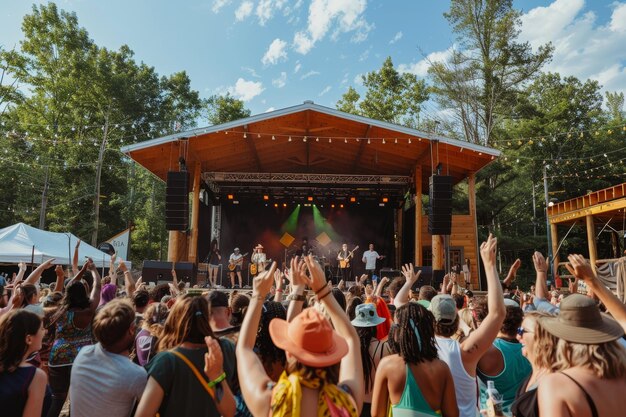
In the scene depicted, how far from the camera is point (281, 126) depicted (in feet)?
44.8

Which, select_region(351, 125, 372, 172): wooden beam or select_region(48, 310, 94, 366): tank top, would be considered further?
select_region(351, 125, 372, 172): wooden beam

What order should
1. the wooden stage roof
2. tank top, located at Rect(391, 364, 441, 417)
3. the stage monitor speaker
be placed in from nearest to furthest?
1. tank top, located at Rect(391, 364, 441, 417)
2. the stage monitor speaker
3. the wooden stage roof

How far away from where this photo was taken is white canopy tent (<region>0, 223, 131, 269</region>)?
13.0m

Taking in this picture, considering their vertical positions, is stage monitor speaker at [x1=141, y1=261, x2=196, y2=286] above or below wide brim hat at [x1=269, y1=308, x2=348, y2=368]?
below

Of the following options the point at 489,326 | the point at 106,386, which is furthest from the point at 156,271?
the point at 489,326

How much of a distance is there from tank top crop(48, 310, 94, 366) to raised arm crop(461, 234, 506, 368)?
8.53 feet

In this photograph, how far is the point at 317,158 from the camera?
55.5 feet

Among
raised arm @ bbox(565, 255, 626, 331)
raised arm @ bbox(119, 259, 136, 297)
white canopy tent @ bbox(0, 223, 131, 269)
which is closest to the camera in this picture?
raised arm @ bbox(565, 255, 626, 331)

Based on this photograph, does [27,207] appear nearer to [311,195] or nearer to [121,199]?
[121,199]

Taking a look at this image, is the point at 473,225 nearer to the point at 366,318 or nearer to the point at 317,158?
the point at 317,158

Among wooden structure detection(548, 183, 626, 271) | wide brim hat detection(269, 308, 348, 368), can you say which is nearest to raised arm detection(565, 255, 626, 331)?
wide brim hat detection(269, 308, 348, 368)

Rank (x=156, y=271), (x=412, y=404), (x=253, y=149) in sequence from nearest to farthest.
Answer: (x=412, y=404) < (x=156, y=271) < (x=253, y=149)

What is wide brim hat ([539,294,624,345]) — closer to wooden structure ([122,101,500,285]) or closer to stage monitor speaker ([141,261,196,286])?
stage monitor speaker ([141,261,196,286])

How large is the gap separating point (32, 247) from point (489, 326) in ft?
49.3
